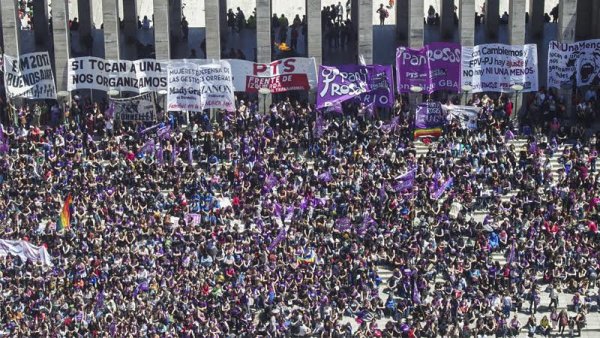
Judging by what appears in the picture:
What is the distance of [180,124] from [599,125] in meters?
19.2

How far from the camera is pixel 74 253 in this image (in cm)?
9944

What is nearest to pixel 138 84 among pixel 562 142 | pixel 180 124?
pixel 180 124

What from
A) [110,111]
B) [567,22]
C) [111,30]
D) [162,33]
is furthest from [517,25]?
[110,111]

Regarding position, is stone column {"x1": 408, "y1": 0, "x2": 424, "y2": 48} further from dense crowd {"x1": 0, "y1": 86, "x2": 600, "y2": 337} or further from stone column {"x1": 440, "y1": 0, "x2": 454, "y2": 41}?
stone column {"x1": 440, "y1": 0, "x2": 454, "y2": 41}

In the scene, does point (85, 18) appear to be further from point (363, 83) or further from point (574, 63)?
point (574, 63)

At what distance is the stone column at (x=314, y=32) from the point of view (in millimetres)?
109875

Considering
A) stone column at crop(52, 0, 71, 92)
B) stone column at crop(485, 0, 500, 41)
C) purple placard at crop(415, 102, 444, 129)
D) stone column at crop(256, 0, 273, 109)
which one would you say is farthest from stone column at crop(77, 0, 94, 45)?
stone column at crop(485, 0, 500, 41)

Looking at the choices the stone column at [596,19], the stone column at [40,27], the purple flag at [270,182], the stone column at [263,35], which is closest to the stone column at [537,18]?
the stone column at [596,19]

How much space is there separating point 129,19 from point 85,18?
2191mm

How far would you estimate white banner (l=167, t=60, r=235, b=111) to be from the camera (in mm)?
107812

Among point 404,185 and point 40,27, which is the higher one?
point 40,27

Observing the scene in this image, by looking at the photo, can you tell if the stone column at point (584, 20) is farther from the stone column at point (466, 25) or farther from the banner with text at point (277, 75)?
the banner with text at point (277, 75)

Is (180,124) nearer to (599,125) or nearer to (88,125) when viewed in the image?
(88,125)

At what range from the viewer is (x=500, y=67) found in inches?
4274
